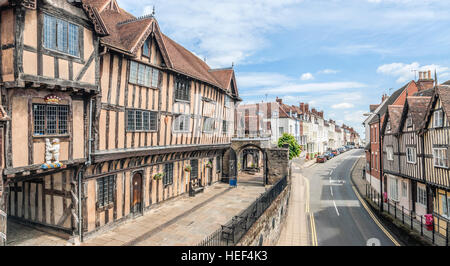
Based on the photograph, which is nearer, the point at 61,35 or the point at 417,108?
the point at 61,35

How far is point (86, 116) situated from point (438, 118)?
62.9 ft

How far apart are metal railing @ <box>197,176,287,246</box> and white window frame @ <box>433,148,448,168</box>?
9.87 meters

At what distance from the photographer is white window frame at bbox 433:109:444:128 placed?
585 inches

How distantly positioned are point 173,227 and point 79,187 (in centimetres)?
470

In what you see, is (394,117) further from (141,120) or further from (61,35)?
(61,35)

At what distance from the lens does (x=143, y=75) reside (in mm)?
13922

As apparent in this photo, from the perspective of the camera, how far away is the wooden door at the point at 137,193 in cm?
1405

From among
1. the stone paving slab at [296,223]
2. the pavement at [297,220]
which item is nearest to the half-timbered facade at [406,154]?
the pavement at [297,220]

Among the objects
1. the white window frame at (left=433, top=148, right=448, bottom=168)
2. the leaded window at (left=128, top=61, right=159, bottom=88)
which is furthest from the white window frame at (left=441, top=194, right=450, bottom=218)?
the leaded window at (left=128, top=61, right=159, bottom=88)

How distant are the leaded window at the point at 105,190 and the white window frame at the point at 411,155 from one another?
64.0ft

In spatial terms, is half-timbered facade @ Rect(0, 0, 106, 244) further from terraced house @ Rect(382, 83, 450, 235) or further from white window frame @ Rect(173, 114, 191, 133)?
terraced house @ Rect(382, 83, 450, 235)

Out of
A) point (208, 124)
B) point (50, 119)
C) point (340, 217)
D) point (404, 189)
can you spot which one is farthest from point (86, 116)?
point (404, 189)

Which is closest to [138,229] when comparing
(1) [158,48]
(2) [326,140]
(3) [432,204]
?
(1) [158,48]

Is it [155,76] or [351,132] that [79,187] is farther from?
[351,132]
